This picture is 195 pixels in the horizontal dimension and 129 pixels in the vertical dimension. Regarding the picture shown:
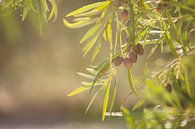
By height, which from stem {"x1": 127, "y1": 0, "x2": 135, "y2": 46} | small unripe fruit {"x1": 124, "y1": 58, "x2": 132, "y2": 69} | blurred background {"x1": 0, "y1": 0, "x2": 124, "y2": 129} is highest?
stem {"x1": 127, "y1": 0, "x2": 135, "y2": 46}

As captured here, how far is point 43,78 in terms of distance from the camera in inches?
214

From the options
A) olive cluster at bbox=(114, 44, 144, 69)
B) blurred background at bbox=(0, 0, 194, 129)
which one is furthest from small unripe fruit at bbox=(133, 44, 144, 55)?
blurred background at bbox=(0, 0, 194, 129)

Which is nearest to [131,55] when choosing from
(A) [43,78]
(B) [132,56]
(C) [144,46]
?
(B) [132,56]

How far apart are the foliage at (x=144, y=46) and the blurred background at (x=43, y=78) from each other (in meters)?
4.28

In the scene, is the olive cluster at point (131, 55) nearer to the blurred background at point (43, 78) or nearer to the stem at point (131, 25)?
the stem at point (131, 25)

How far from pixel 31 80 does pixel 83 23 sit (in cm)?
490

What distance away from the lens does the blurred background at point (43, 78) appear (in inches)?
204

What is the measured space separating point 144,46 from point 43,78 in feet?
15.5

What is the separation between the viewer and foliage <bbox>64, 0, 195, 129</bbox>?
0.62 meters

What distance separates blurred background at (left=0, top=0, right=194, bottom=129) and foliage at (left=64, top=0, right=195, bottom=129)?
428cm

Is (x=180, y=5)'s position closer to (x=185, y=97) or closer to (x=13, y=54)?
(x=185, y=97)

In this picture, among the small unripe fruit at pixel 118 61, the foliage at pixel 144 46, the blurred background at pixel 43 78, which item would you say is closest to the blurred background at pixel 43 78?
the blurred background at pixel 43 78

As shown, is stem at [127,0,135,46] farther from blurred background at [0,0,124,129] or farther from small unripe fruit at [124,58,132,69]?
A: blurred background at [0,0,124,129]

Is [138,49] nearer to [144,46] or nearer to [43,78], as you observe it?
[144,46]
